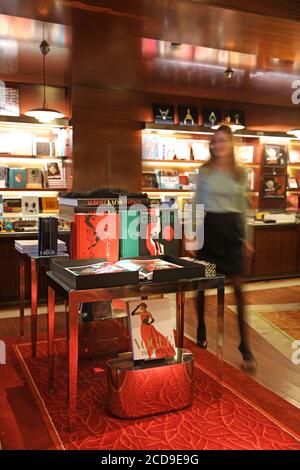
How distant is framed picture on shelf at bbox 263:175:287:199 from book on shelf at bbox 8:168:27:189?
4059mm

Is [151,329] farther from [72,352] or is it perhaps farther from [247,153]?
[247,153]

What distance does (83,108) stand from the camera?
652cm

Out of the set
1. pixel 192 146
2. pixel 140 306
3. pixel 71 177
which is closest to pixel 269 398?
pixel 140 306

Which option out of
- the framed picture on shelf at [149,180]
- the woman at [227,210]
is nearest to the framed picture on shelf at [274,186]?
the framed picture on shelf at [149,180]

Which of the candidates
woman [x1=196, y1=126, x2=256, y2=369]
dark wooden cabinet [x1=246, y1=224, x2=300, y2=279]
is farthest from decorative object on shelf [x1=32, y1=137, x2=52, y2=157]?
woman [x1=196, y1=126, x2=256, y2=369]

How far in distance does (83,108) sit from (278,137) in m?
3.41

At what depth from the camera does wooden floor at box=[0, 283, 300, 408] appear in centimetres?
296

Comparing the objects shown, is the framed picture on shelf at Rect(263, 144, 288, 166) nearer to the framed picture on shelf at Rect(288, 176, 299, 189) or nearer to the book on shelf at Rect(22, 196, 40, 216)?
the framed picture on shelf at Rect(288, 176, 299, 189)

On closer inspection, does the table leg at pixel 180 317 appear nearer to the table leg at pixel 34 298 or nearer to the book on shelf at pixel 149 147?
the table leg at pixel 34 298

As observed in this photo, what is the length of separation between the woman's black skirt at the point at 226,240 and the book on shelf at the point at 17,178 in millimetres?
3924

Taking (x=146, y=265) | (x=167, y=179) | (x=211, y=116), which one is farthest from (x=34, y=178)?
(x=146, y=265)

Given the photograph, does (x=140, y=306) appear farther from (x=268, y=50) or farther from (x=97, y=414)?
(x=268, y=50)

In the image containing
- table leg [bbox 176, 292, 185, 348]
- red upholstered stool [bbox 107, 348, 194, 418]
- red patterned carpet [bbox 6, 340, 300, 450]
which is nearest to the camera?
red patterned carpet [bbox 6, 340, 300, 450]

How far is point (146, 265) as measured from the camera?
2568 mm
